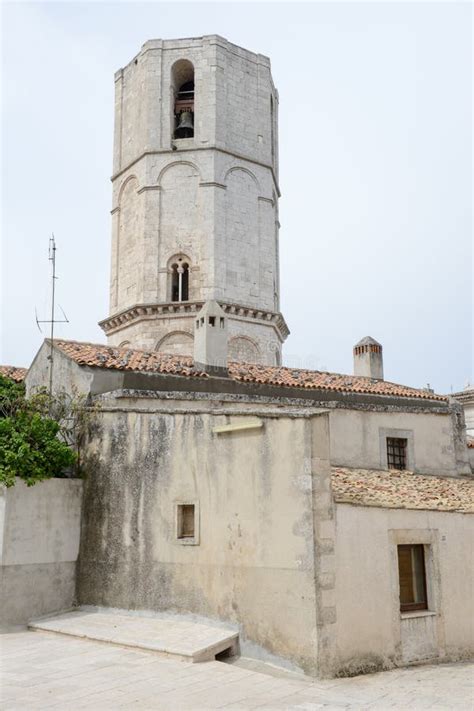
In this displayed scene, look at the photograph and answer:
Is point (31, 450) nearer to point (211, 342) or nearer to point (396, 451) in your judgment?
point (211, 342)

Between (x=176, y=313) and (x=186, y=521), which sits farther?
(x=176, y=313)

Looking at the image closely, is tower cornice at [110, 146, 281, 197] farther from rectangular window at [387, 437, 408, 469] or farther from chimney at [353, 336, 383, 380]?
rectangular window at [387, 437, 408, 469]

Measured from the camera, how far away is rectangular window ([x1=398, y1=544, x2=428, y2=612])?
38.9 feet

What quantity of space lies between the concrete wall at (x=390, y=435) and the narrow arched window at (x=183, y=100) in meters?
19.1

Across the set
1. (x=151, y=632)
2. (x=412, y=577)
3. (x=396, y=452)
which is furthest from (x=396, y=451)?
(x=151, y=632)

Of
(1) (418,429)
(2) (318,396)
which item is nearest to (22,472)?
(2) (318,396)

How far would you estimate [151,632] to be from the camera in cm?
1130

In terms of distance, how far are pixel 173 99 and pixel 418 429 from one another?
68.4ft

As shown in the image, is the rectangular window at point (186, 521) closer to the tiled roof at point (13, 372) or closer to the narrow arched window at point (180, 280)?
the tiled roof at point (13, 372)

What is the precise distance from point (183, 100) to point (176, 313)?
35.9 feet

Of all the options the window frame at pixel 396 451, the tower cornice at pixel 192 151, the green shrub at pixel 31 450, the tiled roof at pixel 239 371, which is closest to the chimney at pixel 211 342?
the tiled roof at pixel 239 371

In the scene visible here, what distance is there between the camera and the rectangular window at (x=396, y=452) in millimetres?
18656

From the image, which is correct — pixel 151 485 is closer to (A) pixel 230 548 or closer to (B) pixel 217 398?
(A) pixel 230 548

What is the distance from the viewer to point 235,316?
29.9 m
